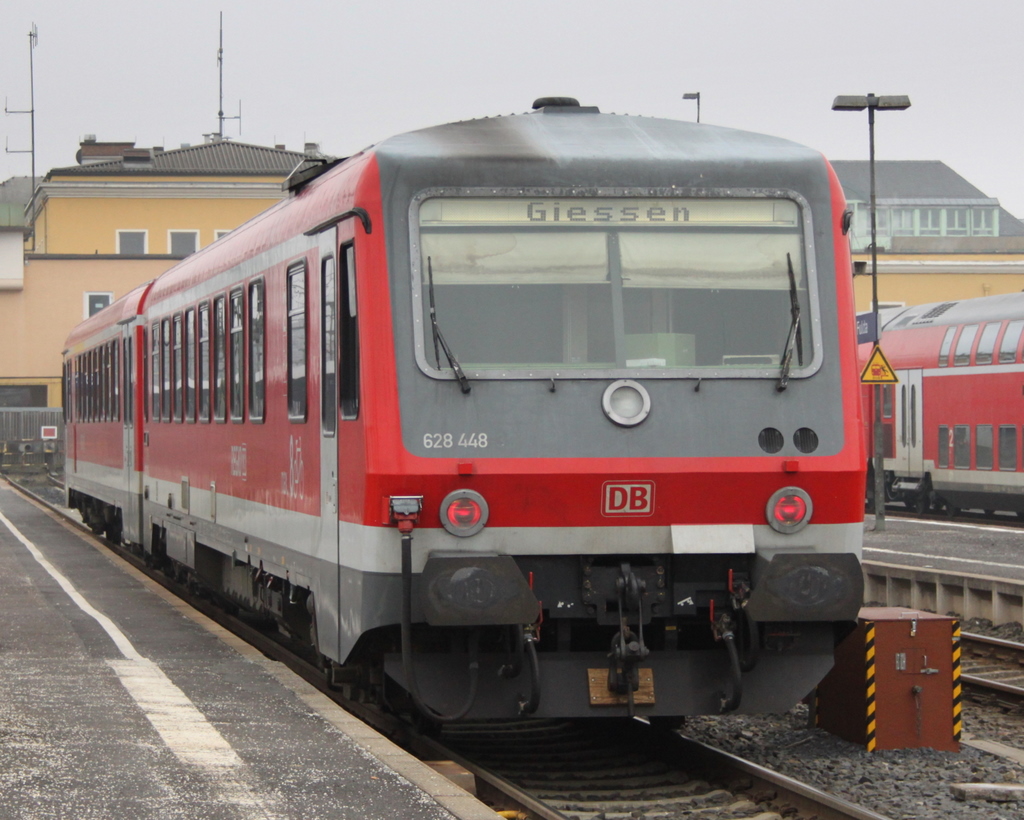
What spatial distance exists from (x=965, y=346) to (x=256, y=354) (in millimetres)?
18806

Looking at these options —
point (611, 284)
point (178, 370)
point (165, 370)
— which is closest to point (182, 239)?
point (165, 370)

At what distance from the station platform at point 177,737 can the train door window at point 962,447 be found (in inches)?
698

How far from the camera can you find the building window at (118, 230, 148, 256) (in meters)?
68.2

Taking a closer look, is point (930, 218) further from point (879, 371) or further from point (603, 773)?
point (603, 773)

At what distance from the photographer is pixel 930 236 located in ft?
253

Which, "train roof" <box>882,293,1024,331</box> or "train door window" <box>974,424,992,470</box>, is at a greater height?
"train roof" <box>882,293,1024,331</box>

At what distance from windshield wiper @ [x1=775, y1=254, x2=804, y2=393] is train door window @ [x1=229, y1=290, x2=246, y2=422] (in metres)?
4.46

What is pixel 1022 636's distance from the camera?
1435 centimetres

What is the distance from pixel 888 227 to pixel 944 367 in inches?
2522

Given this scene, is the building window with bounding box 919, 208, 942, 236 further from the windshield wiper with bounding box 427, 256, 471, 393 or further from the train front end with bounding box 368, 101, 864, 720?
the windshield wiper with bounding box 427, 256, 471, 393

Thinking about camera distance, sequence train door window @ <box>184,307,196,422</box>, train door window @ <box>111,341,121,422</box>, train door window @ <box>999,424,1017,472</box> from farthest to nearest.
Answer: train door window @ <box>999,424,1017,472</box> → train door window @ <box>111,341,121,422</box> → train door window @ <box>184,307,196,422</box>

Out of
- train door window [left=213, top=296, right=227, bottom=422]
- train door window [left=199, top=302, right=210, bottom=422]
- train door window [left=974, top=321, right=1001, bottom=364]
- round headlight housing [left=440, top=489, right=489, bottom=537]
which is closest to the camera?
round headlight housing [left=440, top=489, right=489, bottom=537]

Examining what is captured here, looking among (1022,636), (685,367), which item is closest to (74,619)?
(685,367)

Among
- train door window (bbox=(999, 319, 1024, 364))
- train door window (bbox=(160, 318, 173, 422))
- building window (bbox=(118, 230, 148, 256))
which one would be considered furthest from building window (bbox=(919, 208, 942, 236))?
train door window (bbox=(160, 318, 173, 422))
